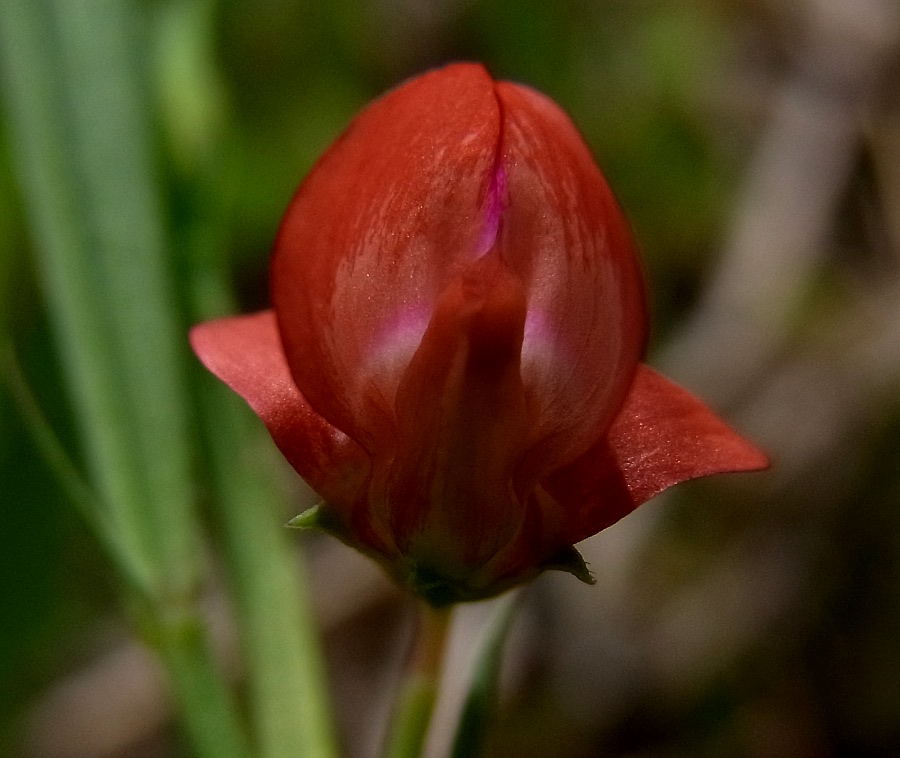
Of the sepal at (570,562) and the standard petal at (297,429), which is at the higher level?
the standard petal at (297,429)

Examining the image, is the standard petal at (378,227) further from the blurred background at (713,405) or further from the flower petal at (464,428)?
the blurred background at (713,405)

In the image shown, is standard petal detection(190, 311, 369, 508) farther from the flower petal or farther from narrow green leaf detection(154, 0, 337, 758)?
narrow green leaf detection(154, 0, 337, 758)

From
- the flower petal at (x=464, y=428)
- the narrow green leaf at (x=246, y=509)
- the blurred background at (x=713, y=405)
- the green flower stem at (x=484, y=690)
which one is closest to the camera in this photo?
the flower petal at (x=464, y=428)

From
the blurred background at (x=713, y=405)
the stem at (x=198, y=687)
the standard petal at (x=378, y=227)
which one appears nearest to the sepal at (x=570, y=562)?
the standard petal at (x=378, y=227)

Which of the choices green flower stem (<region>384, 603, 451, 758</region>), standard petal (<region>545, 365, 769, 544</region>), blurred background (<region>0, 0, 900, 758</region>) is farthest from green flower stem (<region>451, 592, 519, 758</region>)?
blurred background (<region>0, 0, 900, 758</region>)

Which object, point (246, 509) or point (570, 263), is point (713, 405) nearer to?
point (246, 509)

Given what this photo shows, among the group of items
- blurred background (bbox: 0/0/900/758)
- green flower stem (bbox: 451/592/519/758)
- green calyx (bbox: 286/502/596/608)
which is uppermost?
green calyx (bbox: 286/502/596/608)

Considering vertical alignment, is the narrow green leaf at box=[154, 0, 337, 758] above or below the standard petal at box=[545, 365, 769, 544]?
below

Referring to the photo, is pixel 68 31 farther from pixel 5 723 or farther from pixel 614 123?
pixel 614 123
